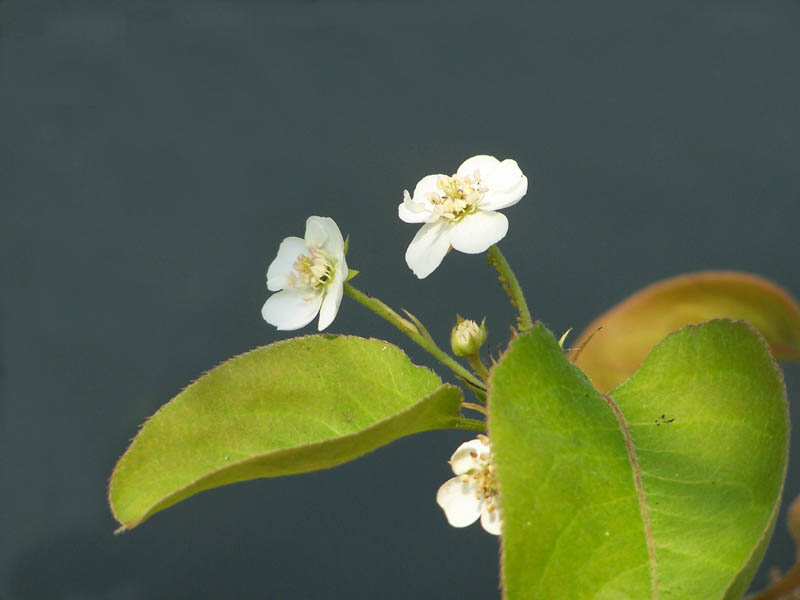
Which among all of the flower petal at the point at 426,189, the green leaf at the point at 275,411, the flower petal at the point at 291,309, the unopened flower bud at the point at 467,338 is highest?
the flower petal at the point at 426,189

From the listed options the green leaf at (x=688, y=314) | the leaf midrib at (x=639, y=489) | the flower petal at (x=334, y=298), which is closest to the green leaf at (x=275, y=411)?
the flower petal at (x=334, y=298)

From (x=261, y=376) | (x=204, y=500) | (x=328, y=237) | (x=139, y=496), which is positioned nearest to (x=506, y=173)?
(x=328, y=237)

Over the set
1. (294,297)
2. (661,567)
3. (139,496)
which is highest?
(294,297)

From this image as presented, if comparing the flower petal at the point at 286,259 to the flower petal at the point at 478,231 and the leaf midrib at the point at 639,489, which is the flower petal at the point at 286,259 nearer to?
the flower petal at the point at 478,231

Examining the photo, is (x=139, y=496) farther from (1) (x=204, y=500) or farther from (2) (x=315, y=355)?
(1) (x=204, y=500)

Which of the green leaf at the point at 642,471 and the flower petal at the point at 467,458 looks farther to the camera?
the flower petal at the point at 467,458

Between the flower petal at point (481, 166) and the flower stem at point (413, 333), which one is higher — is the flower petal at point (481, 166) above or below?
above
